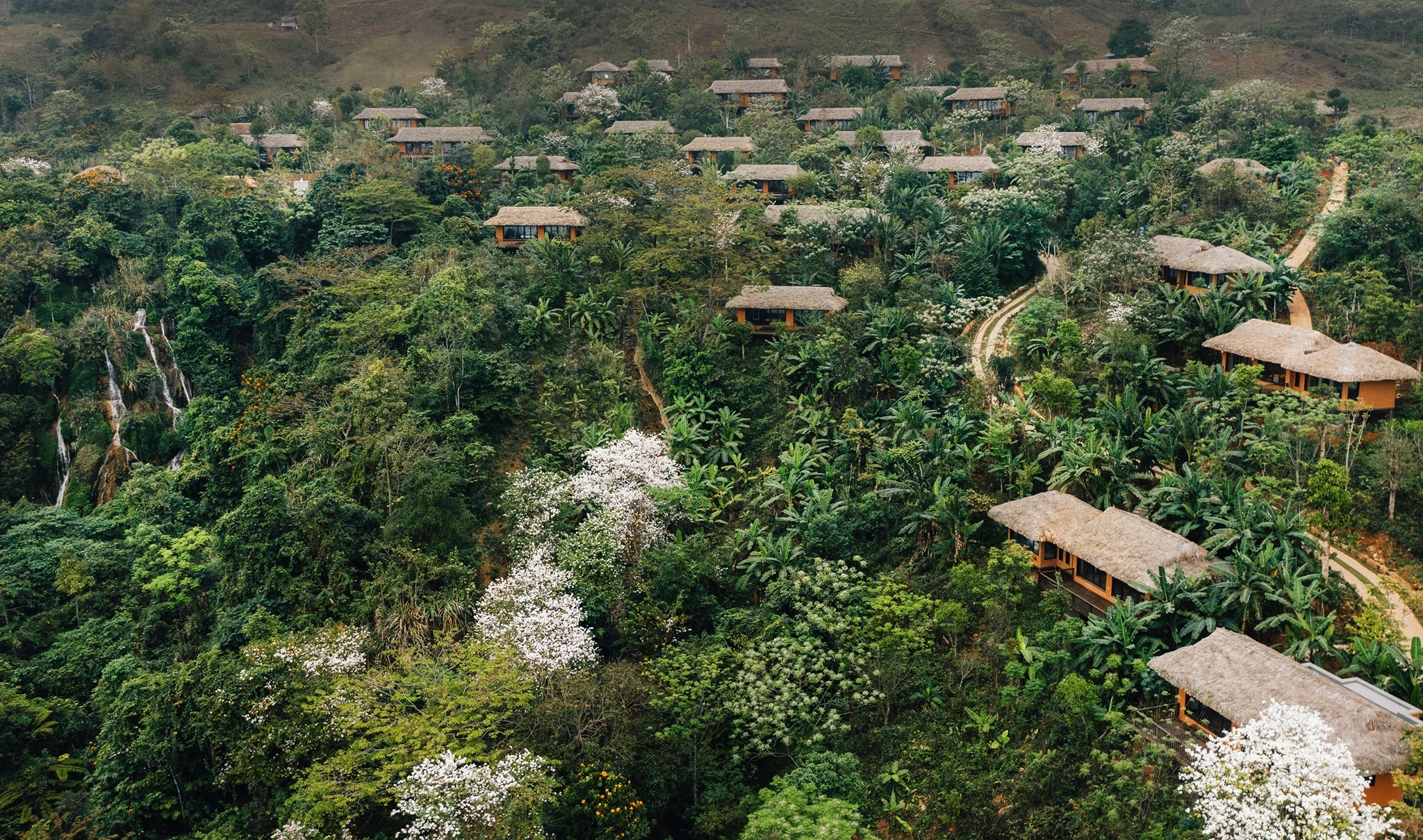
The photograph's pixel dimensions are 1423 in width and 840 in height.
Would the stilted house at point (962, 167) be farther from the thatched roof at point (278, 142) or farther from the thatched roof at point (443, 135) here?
the thatched roof at point (278, 142)

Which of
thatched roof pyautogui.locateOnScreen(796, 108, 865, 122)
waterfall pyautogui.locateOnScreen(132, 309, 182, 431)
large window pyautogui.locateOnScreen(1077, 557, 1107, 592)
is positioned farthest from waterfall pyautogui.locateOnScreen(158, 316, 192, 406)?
thatched roof pyautogui.locateOnScreen(796, 108, 865, 122)

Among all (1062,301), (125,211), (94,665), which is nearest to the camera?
(94,665)

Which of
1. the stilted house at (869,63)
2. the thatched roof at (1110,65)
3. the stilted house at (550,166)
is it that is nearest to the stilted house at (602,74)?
the stilted house at (869,63)

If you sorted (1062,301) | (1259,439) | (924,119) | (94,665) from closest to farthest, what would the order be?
(1259,439)
(94,665)
(1062,301)
(924,119)

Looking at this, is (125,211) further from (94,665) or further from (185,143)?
(94,665)

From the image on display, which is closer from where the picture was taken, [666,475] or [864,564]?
[864,564]

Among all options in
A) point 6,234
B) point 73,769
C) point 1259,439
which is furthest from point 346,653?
point 6,234

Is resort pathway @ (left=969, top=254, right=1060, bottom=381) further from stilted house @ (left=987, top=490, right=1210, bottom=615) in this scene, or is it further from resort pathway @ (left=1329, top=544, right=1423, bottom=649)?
resort pathway @ (left=1329, top=544, right=1423, bottom=649)
